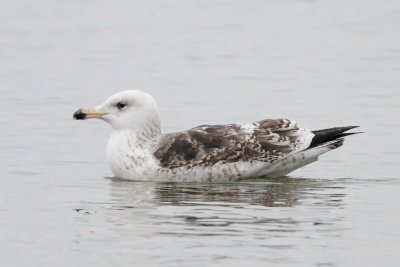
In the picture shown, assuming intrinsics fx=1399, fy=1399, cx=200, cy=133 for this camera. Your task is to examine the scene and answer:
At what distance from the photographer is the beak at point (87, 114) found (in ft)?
50.0

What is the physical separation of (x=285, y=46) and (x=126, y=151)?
11196mm

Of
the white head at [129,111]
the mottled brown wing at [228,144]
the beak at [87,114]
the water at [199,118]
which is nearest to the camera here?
the water at [199,118]

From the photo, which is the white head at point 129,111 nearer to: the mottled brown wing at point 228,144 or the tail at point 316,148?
the mottled brown wing at point 228,144

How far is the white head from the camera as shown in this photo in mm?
15375

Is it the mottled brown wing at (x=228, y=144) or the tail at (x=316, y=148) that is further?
the tail at (x=316, y=148)

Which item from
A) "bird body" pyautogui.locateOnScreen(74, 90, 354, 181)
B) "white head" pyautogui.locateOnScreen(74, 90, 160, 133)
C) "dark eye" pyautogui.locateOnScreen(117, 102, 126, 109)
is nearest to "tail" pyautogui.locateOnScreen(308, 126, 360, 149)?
"bird body" pyautogui.locateOnScreen(74, 90, 354, 181)

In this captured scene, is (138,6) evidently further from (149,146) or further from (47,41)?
(149,146)

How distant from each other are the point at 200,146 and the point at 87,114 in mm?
1316

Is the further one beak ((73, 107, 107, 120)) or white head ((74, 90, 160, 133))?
white head ((74, 90, 160, 133))

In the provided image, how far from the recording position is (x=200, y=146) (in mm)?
14961

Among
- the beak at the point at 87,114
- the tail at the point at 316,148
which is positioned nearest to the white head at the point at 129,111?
the beak at the point at 87,114

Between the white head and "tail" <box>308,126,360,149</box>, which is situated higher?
the white head

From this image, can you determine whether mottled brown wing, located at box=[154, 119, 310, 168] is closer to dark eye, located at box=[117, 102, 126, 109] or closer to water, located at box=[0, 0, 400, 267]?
water, located at box=[0, 0, 400, 267]

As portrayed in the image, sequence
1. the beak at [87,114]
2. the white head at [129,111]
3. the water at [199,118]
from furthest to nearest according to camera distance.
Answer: the white head at [129,111], the beak at [87,114], the water at [199,118]
